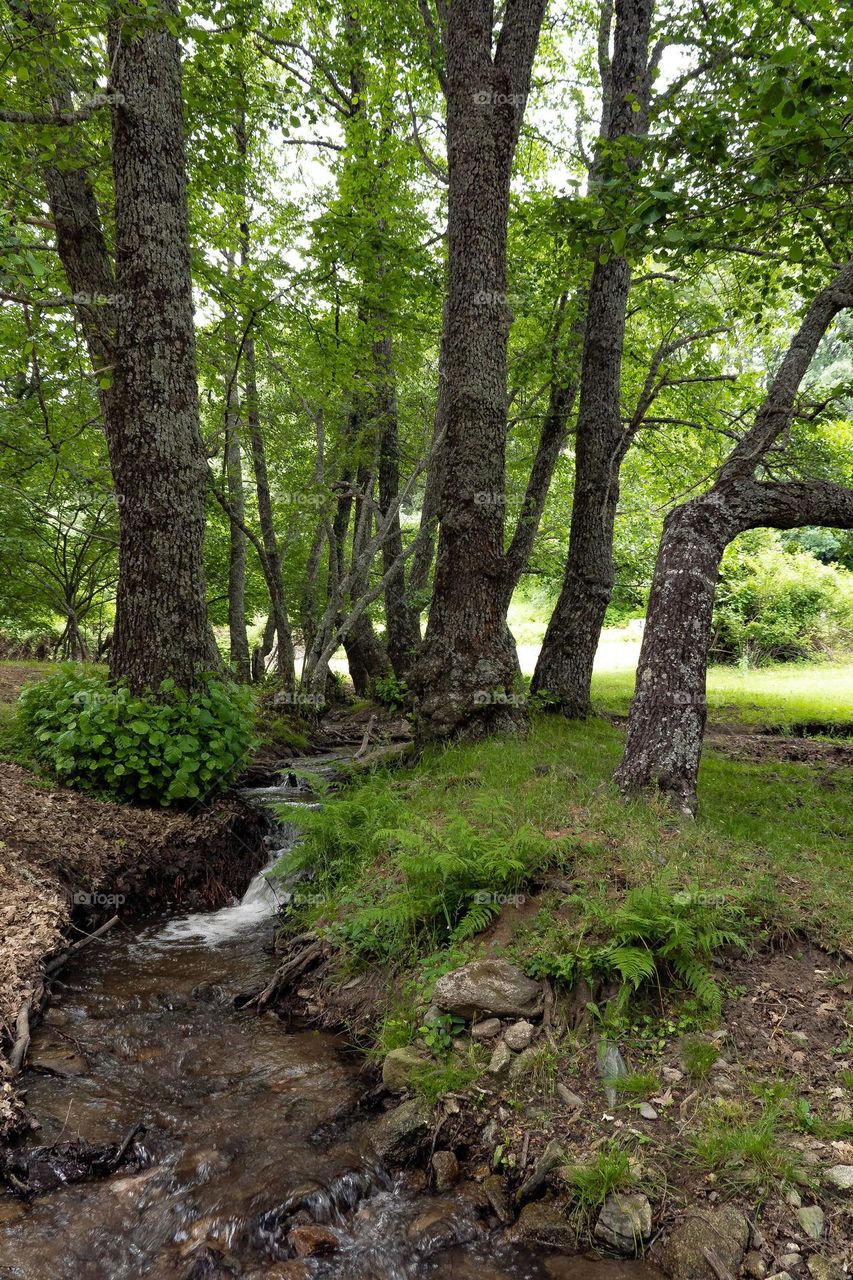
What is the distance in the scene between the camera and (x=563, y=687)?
35.2 ft

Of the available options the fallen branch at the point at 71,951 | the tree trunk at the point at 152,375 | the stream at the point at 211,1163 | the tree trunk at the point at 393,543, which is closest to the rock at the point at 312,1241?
the stream at the point at 211,1163

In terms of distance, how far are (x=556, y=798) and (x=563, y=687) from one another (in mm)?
4800

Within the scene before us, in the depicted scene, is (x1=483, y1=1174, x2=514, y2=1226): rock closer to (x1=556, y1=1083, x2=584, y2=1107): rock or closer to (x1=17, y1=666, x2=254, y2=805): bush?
(x1=556, y1=1083, x2=584, y2=1107): rock

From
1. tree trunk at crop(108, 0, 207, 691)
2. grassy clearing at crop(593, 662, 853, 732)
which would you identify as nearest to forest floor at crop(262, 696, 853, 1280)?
tree trunk at crop(108, 0, 207, 691)

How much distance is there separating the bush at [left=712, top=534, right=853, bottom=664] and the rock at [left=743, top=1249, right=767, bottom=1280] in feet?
77.1

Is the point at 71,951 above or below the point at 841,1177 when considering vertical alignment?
below

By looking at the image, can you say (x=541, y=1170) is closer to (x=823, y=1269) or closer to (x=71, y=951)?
(x=823, y=1269)

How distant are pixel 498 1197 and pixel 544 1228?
0.83 feet

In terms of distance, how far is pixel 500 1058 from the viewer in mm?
3844

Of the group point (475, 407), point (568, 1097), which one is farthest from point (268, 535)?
point (568, 1097)

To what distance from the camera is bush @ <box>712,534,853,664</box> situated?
24.4 meters

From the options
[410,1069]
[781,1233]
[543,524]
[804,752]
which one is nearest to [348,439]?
[543,524]

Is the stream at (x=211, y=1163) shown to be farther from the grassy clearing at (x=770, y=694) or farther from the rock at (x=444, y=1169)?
the grassy clearing at (x=770, y=694)

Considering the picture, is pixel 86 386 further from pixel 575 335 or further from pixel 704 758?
pixel 704 758
